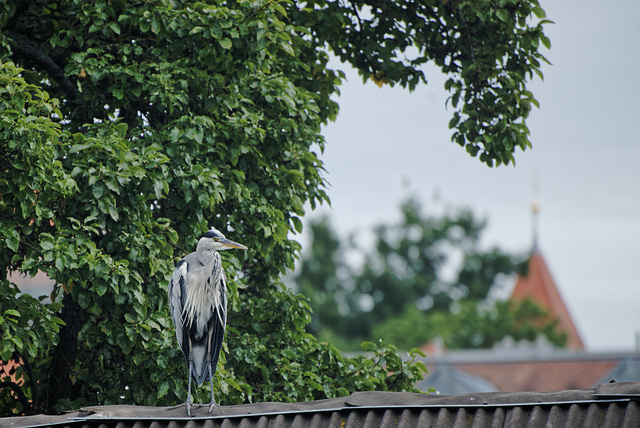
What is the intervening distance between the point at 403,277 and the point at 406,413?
182 feet

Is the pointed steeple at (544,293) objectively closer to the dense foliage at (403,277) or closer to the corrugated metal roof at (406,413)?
the dense foliage at (403,277)

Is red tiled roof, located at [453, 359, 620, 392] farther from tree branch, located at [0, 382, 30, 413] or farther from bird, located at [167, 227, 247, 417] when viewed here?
bird, located at [167, 227, 247, 417]

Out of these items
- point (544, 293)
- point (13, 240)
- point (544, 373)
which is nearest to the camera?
point (13, 240)

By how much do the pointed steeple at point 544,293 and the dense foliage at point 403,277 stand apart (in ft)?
3.08

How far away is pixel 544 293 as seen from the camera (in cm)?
5953

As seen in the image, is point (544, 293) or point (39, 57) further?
point (544, 293)

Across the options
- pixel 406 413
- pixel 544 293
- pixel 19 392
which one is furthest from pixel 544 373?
pixel 406 413

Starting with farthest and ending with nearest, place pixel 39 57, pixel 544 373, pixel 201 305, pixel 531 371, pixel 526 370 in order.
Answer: pixel 526 370, pixel 531 371, pixel 544 373, pixel 39 57, pixel 201 305

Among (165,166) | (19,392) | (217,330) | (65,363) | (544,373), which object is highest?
(165,166)

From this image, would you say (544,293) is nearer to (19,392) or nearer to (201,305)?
(19,392)

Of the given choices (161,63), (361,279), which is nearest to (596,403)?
(161,63)

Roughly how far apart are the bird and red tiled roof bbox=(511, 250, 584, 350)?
50178mm

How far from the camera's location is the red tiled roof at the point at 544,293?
57.0m

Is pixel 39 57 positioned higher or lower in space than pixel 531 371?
higher
